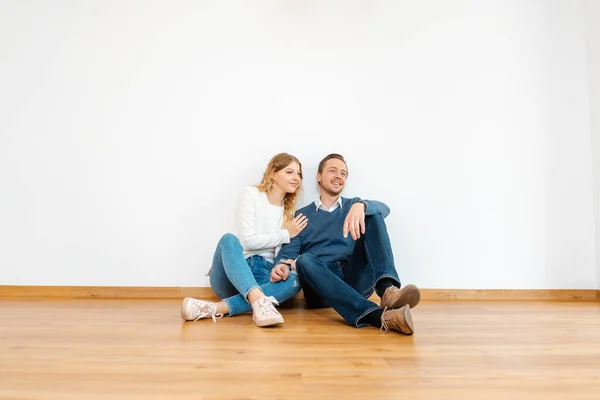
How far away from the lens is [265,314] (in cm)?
186

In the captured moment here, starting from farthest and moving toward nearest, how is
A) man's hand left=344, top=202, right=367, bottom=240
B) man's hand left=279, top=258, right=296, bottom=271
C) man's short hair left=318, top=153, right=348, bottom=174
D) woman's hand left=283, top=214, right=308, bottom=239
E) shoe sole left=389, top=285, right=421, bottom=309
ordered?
man's short hair left=318, top=153, right=348, bottom=174, woman's hand left=283, top=214, right=308, bottom=239, man's hand left=279, top=258, right=296, bottom=271, man's hand left=344, top=202, right=367, bottom=240, shoe sole left=389, top=285, right=421, bottom=309

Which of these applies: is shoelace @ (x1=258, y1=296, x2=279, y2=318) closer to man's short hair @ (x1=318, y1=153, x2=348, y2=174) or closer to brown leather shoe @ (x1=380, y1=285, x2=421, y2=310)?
brown leather shoe @ (x1=380, y1=285, x2=421, y2=310)

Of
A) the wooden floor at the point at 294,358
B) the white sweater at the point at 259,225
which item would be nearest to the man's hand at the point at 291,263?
the white sweater at the point at 259,225

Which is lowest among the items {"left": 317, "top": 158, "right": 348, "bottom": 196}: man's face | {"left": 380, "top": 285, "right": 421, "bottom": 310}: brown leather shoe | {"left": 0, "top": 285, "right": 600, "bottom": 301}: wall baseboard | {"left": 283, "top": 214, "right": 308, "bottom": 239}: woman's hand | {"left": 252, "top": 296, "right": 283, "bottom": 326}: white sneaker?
{"left": 0, "top": 285, "right": 600, "bottom": 301}: wall baseboard

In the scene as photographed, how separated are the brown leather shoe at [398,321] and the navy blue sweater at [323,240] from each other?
72 cm

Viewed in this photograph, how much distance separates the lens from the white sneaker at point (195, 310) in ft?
6.51

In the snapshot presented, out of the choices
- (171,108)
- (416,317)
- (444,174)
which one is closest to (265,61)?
(171,108)

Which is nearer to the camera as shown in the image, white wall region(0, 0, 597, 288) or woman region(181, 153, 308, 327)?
woman region(181, 153, 308, 327)

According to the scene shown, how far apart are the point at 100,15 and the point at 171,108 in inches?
28.1

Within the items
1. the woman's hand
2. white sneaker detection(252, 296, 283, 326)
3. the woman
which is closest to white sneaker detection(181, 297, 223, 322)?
the woman

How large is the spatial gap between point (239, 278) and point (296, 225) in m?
0.57

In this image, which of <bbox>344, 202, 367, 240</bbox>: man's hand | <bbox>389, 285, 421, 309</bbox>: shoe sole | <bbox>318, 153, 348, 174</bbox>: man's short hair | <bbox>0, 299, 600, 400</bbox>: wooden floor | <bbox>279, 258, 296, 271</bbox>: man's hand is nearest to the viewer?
<bbox>0, 299, 600, 400</bbox>: wooden floor

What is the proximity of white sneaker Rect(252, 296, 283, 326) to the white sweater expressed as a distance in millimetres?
524

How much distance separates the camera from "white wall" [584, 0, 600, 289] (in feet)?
9.40
